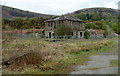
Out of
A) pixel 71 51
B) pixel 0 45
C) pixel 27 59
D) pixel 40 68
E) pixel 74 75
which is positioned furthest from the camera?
pixel 71 51

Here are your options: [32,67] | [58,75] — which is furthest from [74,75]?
[32,67]

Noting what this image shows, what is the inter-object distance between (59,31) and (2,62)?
72.2ft

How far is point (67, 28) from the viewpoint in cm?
3039

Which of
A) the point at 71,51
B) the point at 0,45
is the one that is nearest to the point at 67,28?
the point at 71,51

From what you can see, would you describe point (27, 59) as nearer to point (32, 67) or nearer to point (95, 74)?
point (32, 67)

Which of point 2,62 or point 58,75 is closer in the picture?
point 58,75

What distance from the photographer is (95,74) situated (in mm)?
6320

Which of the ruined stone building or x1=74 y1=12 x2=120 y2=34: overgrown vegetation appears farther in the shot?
x1=74 y1=12 x2=120 y2=34: overgrown vegetation

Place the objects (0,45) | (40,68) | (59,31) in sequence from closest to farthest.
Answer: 1. (40,68)
2. (0,45)
3. (59,31)

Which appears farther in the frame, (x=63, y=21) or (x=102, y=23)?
(x=102, y=23)

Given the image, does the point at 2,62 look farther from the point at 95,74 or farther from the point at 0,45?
A: the point at 95,74

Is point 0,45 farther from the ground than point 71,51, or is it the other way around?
point 0,45

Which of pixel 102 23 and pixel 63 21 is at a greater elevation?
pixel 63 21

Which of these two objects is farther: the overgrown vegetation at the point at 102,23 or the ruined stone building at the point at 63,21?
the overgrown vegetation at the point at 102,23
